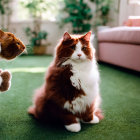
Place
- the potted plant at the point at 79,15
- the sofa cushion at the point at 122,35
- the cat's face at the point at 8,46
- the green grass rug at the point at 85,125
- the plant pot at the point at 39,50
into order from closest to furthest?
1. the cat's face at the point at 8,46
2. the green grass rug at the point at 85,125
3. the sofa cushion at the point at 122,35
4. the potted plant at the point at 79,15
5. the plant pot at the point at 39,50

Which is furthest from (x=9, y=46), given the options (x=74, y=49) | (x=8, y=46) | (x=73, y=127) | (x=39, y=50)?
(x=39, y=50)

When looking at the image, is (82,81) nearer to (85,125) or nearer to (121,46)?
(85,125)

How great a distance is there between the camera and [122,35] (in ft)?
8.94

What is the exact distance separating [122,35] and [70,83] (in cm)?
188

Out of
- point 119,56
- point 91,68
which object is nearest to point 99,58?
point 119,56

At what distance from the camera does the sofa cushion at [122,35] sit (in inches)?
97.2

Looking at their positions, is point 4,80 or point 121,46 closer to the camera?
point 4,80

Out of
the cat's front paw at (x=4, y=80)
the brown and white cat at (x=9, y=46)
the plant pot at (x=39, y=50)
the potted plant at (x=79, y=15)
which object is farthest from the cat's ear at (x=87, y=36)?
the plant pot at (x=39, y=50)

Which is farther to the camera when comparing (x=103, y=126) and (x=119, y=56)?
(x=119, y=56)

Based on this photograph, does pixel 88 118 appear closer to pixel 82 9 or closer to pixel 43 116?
pixel 43 116

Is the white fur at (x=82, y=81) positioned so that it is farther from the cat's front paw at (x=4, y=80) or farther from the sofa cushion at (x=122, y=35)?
the sofa cushion at (x=122, y=35)

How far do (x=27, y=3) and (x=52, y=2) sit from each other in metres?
0.63

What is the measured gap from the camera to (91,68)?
1.15m

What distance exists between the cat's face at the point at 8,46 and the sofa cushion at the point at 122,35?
6.06 ft
